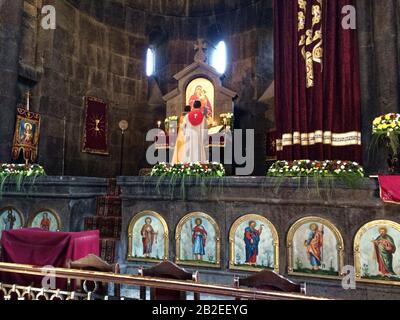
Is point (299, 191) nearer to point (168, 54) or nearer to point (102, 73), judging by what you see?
point (102, 73)

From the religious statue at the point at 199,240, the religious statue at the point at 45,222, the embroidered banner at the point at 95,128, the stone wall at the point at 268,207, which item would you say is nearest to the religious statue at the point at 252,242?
the stone wall at the point at 268,207

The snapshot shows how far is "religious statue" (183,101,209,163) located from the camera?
8297 millimetres

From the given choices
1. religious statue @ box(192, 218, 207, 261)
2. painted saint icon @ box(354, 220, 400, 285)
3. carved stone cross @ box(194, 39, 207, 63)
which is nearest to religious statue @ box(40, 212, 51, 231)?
religious statue @ box(192, 218, 207, 261)

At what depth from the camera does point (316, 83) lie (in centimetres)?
730

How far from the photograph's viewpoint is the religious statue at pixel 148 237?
630 centimetres

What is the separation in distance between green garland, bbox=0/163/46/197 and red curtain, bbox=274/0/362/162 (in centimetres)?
543

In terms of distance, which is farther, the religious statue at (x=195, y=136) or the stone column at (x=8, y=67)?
the stone column at (x=8, y=67)

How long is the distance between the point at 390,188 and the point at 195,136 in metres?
4.62

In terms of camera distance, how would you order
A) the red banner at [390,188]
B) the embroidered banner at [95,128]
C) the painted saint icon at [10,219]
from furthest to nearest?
the embroidered banner at [95,128]
the painted saint icon at [10,219]
the red banner at [390,188]

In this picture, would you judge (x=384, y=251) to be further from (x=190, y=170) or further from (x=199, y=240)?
(x=190, y=170)

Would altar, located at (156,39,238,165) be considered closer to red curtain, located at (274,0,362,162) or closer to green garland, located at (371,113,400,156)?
red curtain, located at (274,0,362,162)

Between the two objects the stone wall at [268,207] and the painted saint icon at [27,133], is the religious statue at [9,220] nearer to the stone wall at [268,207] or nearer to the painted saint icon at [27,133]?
the stone wall at [268,207]

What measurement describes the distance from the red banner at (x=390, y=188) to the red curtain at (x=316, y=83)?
77.9 inches
